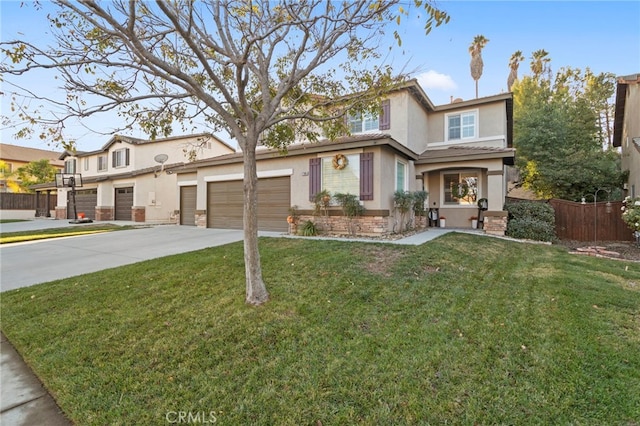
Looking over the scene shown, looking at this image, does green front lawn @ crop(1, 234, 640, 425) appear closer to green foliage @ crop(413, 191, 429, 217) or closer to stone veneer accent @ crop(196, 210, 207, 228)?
green foliage @ crop(413, 191, 429, 217)

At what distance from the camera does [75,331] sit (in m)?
4.03

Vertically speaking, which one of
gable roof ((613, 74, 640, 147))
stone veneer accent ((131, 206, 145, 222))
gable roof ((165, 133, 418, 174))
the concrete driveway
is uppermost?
gable roof ((613, 74, 640, 147))

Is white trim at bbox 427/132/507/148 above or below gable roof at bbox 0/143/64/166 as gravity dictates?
below

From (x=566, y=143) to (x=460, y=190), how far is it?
9.96 metres

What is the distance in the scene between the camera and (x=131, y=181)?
20.5 m

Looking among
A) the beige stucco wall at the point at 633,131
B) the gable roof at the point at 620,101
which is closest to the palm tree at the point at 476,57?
the gable roof at the point at 620,101

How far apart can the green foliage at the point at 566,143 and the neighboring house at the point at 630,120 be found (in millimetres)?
1334

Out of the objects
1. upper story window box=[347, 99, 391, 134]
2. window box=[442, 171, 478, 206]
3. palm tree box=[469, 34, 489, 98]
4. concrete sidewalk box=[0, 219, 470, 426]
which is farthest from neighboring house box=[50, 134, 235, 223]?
palm tree box=[469, 34, 489, 98]

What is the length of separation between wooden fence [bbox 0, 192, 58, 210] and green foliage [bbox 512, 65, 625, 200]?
3725 cm

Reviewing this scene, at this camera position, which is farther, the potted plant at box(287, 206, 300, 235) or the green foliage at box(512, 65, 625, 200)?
the green foliage at box(512, 65, 625, 200)

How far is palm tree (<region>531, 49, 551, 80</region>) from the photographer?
26.8 m

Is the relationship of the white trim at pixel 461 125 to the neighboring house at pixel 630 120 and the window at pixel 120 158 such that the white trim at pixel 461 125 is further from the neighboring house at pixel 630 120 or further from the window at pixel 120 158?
the window at pixel 120 158

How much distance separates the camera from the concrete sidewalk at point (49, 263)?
275cm

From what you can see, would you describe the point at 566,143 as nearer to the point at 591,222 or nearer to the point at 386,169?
the point at 591,222
